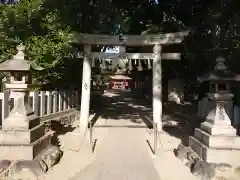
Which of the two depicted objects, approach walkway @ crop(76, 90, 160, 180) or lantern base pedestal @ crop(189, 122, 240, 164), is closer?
lantern base pedestal @ crop(189, 122, 240, 164)

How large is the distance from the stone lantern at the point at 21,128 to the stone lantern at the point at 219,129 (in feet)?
13.3

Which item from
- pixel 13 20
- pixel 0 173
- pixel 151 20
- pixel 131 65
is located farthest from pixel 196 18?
pixel 0 173

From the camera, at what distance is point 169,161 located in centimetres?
930

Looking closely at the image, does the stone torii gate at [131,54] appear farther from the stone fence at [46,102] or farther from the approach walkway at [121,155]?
the stone fence at [46,102]

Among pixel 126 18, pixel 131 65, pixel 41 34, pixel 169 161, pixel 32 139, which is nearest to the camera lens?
pixel 32 139

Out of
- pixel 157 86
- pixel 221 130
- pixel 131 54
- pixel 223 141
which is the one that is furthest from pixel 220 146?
pixel 131 54

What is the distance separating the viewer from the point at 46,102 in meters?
14.7

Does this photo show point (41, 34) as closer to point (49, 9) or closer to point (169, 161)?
point (49, 9)

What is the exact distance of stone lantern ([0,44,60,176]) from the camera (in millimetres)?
7727

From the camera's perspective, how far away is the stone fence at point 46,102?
9.60 metres

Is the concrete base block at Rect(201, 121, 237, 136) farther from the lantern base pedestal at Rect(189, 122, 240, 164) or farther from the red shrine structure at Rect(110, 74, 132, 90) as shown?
the red shrine structure at Rect(110, 74, 132, 90)

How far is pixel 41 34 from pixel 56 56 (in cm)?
177

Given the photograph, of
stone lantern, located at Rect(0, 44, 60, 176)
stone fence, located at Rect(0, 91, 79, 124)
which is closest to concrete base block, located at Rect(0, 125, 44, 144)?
stone lantern, located at Rect(0, 44, 60, 176)

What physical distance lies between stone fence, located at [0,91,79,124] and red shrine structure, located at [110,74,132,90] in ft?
159
